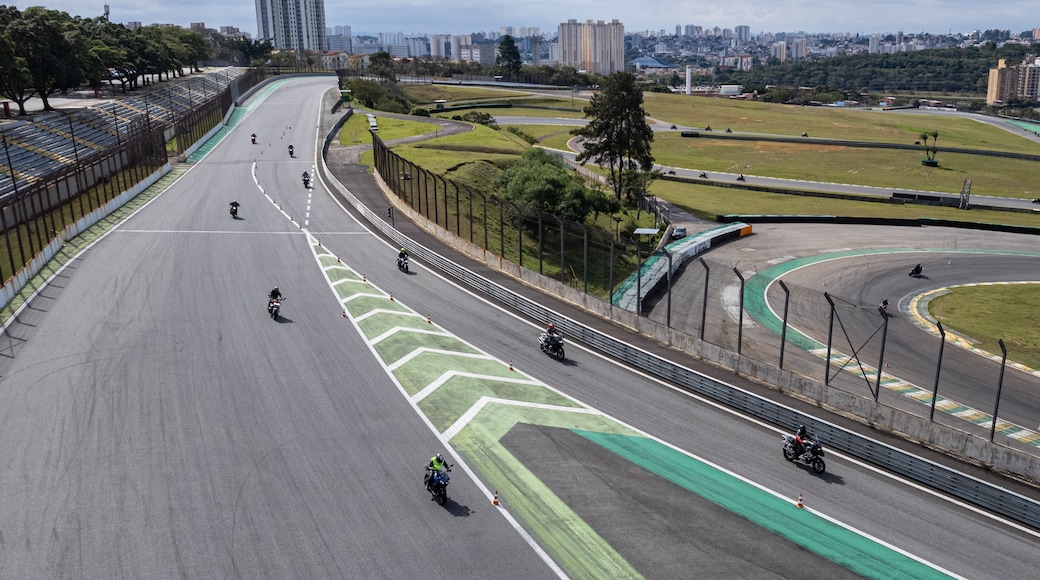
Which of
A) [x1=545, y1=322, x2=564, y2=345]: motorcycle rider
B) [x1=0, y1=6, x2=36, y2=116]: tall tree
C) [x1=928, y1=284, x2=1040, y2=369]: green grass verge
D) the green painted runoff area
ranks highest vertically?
[x1=0, y1=6, x2=36, y2=116]: tall tree

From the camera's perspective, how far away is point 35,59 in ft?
279

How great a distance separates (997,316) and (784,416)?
2767 cm

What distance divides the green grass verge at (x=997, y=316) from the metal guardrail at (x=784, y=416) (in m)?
19.1

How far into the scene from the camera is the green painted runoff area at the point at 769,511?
20.6 metres

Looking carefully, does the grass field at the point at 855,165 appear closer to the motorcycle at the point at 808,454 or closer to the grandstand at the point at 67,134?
the grandstand at the point at 67,134

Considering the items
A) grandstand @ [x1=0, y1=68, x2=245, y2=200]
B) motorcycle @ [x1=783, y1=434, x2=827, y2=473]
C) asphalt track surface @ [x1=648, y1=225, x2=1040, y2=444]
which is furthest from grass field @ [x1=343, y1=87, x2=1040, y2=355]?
grandstand @ [x1=0, y1=68, x2=245, y2=200]

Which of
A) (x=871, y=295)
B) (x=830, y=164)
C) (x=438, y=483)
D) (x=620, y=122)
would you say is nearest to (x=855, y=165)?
(x=830, y=164)

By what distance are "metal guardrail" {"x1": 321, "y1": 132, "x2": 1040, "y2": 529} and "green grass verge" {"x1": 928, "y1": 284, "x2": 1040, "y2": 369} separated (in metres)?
19.1

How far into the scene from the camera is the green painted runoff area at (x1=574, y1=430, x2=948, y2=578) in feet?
67.7

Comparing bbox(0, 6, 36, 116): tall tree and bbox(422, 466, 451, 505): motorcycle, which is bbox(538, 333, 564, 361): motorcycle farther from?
bbox(0, 6, 36, 116): tall tree

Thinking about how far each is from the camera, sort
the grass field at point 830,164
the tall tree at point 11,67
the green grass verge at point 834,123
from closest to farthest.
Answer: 1. the grass field at point 830,164
2. the tall tree at point 11,67
3. the green grass verge at point 834,123

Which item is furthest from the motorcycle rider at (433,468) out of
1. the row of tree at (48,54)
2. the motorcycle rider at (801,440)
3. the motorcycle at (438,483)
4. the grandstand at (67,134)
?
the row of tree at (48,54)

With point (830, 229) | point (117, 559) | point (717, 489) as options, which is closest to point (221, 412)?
point (117, 559)

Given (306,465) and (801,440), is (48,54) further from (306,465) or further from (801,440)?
(801,440)
